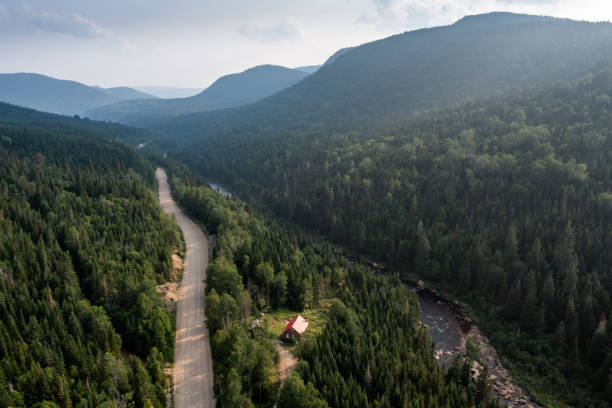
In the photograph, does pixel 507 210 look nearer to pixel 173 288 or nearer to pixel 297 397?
pixel 297 397

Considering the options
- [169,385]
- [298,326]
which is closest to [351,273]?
[298,326]

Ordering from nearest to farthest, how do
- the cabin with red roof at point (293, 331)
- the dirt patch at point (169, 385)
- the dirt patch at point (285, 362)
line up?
the dirt patch at point (169, 385) < the dirt patch at point (285, 362) < the cabin with red roof at point (293, 331)

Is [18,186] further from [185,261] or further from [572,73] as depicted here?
[572,73]

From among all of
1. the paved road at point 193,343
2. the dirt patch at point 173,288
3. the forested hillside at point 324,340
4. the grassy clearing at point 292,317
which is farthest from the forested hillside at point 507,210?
the dirt patch at point 173,288

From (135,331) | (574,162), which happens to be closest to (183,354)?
(135,331)

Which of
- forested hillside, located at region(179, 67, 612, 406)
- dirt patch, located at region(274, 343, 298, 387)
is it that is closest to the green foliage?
dirt patch, located at region(274, 343, 298, 387)

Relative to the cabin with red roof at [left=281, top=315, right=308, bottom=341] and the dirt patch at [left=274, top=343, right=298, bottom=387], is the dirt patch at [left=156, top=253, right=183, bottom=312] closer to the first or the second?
the cabin with red roof at [left=281, top=315, right=308, bottom=341]

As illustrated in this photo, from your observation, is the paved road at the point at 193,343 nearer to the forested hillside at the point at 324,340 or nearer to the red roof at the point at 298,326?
the forested hillside at the point at 324,340
